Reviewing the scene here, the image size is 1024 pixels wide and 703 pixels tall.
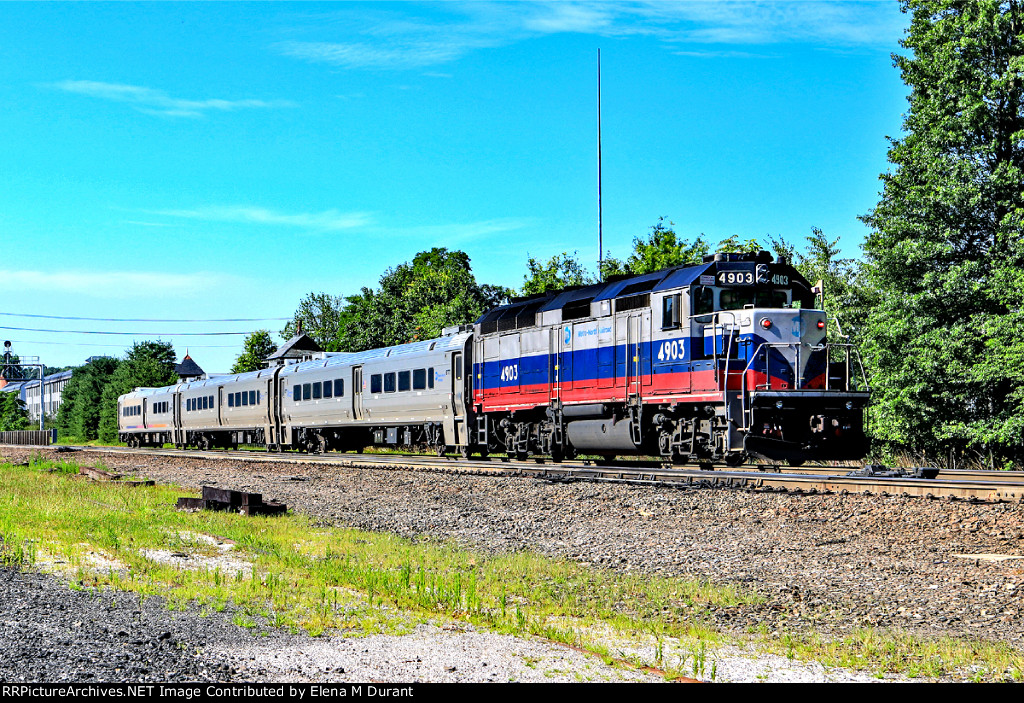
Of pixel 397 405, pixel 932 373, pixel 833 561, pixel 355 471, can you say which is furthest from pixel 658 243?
pixel 833 561

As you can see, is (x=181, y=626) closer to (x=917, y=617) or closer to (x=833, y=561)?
(x=917, y=617)

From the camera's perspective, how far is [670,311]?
19219 millimetres

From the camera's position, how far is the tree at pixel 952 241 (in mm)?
24297

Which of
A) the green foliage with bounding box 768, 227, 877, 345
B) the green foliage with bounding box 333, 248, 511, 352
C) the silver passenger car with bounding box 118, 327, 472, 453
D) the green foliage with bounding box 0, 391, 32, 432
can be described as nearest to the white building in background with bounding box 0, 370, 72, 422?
the green foliage with bounding box 0, 391, 32, 432

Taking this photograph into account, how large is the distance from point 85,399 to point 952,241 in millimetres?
86759

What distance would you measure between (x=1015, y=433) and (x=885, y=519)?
12736mm

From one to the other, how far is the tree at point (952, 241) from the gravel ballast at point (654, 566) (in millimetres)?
12054

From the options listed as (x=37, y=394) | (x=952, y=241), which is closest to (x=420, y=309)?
(x=952, y=241)

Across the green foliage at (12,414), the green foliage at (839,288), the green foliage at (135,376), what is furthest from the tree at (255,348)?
the green foliage at (839,288)

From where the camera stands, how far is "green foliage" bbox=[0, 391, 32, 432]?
122562mm

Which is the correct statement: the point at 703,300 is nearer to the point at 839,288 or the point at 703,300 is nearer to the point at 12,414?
the point at 839,288

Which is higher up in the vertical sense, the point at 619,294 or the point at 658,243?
the point at 658,243

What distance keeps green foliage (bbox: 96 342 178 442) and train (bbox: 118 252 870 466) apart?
57170mm
